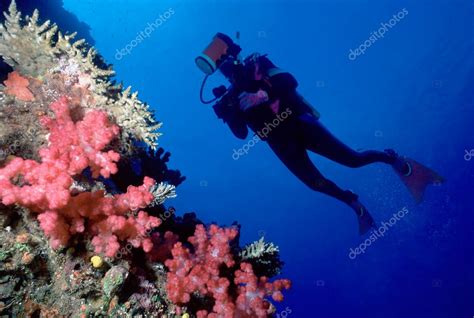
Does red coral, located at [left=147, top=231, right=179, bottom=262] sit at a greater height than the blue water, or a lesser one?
lesser

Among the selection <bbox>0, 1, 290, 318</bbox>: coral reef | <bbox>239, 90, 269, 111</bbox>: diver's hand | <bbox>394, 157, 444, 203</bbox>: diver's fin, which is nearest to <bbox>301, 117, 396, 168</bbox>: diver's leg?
<bbox>394, 157, 444, 203</bbox>: diver's fin

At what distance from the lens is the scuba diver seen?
704 centimetres

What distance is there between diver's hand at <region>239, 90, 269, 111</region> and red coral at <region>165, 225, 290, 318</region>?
166 inches

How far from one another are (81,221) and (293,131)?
601 centimetres

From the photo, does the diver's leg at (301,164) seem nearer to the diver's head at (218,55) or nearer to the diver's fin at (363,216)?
the diver's fin at (363,216)

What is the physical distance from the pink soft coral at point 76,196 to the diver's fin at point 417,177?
865cm

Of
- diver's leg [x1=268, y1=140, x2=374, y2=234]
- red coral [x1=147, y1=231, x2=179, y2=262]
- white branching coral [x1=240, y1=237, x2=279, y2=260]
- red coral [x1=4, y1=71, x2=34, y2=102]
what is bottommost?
white branching coral [x1=240, y1=237, x2=279, y2=260]

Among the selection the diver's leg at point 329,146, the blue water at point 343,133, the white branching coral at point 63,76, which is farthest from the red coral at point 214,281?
the blue water at point 343,133

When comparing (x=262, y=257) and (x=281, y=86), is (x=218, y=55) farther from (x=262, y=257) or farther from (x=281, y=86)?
(x=262, y=257)

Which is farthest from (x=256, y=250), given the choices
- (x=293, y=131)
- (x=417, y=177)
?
(x=417, y=177)

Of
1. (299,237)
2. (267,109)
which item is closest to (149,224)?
(267,109)

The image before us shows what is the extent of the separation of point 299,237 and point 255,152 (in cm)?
2403

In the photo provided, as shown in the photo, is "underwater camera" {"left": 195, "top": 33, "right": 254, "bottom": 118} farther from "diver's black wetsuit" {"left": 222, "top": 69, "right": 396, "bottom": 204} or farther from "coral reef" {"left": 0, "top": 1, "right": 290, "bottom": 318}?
"coral reef" {"left": 0, "top": 1, "right": 290, "bottom": 318}

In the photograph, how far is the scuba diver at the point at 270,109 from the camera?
277 inches
